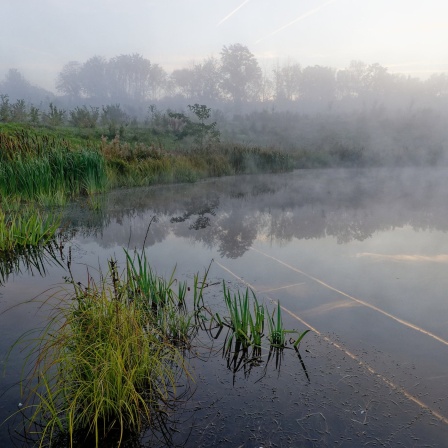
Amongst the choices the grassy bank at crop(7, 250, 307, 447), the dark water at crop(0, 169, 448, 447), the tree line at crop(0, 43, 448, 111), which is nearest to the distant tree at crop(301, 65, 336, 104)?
the tree line at crop(0, 43, 448, 111)

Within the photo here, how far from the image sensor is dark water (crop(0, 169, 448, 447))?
2402 mm

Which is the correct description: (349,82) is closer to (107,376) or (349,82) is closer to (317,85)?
(317,85)

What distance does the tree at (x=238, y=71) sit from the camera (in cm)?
7400

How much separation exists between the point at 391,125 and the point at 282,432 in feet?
146

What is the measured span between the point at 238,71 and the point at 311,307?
249ft

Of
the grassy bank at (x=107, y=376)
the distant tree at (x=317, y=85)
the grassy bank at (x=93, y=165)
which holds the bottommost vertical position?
the grassy bank at (x=107, y=376)

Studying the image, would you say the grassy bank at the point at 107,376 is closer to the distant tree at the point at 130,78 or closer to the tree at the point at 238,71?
the tree at the point at 238,71

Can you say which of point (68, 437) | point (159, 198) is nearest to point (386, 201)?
point (159, 198)

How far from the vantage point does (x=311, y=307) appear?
409cm

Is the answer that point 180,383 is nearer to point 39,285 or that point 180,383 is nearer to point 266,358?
point 266,358

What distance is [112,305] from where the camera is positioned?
2.81m

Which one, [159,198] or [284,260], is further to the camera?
[159,198]

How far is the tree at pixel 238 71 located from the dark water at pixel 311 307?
67.4 m

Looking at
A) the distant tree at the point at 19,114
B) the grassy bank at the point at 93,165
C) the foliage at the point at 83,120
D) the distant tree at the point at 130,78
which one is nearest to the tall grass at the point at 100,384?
the grassy bank at the point at 93,165
